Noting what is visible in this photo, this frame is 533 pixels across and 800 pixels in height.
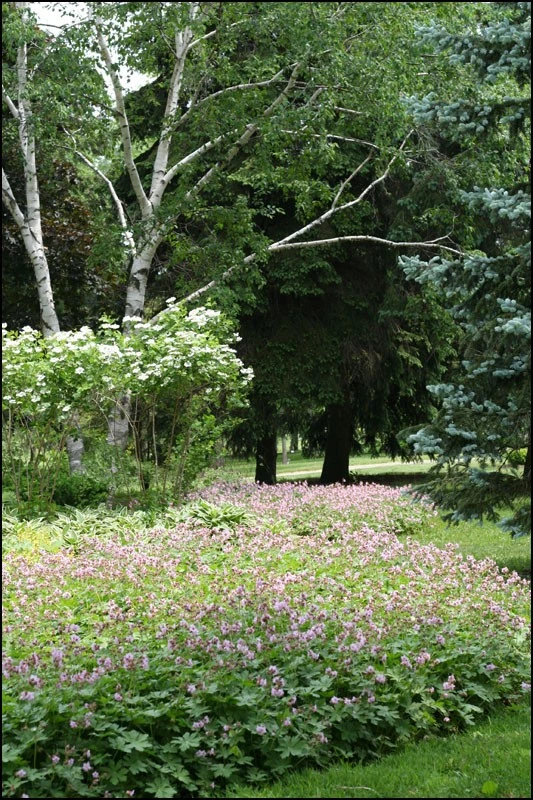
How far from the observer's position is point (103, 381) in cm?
976

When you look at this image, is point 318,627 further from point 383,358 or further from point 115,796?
point 383,358

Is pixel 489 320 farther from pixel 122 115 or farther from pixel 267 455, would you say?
pixel 267 455

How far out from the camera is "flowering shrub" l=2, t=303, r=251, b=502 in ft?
31.9

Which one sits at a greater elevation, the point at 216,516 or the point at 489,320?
the point at 489,320

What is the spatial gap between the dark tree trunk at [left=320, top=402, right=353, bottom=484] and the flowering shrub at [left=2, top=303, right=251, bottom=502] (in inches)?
211

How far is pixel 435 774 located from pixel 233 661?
1118mm

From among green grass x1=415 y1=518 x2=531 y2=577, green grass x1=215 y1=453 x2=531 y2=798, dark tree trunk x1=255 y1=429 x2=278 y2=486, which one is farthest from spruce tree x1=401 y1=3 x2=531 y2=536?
dark tree trunk x1=255 y1=429 x2=278 y2=486

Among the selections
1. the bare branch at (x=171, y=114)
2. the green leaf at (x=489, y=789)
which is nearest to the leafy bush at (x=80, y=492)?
the bare branch at (x=171, y=114)

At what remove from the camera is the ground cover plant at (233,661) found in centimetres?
399

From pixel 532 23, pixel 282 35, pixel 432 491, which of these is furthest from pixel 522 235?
pixel 282 35

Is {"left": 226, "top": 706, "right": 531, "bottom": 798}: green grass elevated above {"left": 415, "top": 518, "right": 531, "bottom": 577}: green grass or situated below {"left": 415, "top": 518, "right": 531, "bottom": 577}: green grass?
below

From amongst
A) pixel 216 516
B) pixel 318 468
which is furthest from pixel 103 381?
pixel 318 468

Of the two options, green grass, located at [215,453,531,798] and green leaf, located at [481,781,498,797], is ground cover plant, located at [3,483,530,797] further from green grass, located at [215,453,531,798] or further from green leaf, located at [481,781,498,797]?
green leaf, located at [481,781,498,797]

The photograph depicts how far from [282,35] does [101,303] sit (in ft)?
19.3
